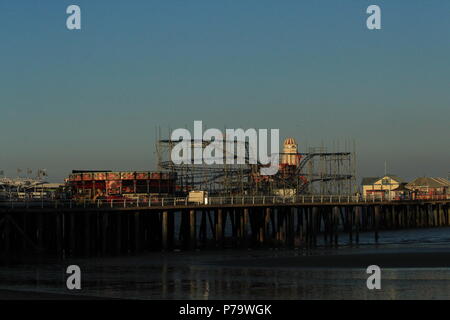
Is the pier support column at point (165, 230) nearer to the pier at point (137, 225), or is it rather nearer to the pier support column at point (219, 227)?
the pier at point (137, 225)

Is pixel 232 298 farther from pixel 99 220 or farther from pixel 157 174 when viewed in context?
pixel 157 174

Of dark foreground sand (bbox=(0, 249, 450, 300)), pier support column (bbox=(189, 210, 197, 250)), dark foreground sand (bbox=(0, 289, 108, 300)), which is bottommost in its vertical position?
dark foreground sand (bbox=(0, 249, 450, 300))

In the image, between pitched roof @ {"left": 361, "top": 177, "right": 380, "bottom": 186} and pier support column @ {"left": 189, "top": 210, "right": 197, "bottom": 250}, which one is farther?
pitched roof @ {"left": 361, "top": 177, "right": 380, "bottom": 186}

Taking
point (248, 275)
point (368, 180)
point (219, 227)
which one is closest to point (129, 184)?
point (219, 227)

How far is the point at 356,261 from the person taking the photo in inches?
1984

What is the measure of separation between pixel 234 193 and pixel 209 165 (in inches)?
168

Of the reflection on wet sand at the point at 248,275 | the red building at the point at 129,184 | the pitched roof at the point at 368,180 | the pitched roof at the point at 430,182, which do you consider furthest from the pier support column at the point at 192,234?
the pitched roof at the point at 368,180

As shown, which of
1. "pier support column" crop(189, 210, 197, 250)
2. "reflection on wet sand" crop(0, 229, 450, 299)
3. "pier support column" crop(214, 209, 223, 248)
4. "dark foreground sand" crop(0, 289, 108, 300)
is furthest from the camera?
"pier support column" crop(214, 209, 223, 248)

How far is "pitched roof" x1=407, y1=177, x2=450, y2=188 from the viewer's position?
137750 mm

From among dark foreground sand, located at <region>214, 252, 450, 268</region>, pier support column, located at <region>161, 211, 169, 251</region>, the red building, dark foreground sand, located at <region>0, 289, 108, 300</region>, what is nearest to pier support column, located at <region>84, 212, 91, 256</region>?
pier support column, located at <region>161, 211, 169, 251</region>

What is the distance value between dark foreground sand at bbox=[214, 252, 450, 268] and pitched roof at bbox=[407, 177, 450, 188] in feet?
279

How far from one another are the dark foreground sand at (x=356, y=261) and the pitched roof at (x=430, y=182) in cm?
8496

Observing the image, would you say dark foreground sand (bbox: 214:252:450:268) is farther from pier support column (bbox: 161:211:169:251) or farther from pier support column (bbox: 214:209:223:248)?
pier support column (bbox: 214:209:223:248)
